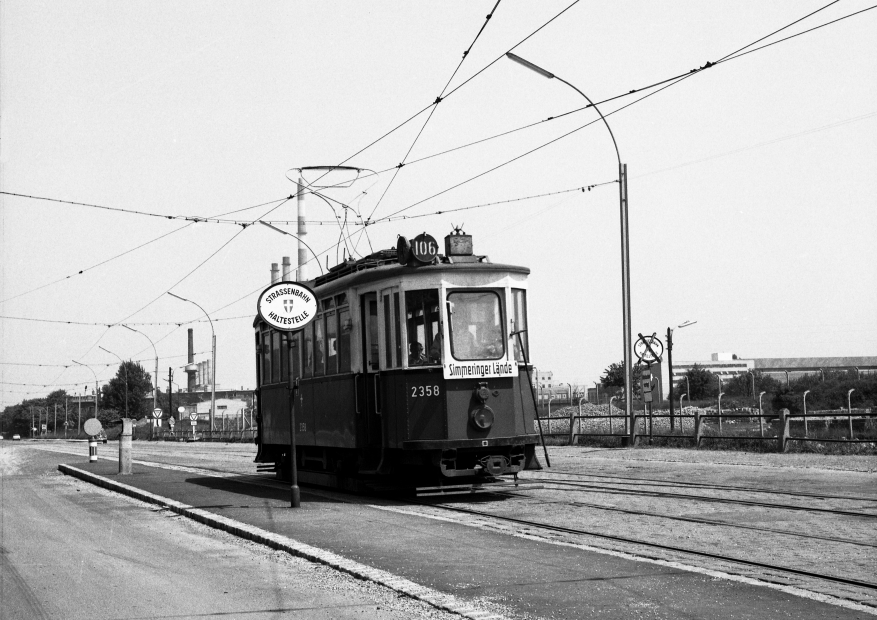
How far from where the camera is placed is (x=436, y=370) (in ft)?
43.9

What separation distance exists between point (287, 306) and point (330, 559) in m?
5.52

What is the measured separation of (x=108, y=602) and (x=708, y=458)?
16.5m

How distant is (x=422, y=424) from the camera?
13.4 metres

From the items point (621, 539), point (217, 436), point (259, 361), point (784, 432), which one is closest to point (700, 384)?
point (217, 436)

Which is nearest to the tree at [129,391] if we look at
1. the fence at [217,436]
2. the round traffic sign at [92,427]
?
the fence at [217,436]

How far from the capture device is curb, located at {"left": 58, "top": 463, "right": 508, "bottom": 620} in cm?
646

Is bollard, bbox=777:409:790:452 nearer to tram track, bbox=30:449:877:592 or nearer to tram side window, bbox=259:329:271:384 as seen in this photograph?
tram track, bbox=30:449:877:592

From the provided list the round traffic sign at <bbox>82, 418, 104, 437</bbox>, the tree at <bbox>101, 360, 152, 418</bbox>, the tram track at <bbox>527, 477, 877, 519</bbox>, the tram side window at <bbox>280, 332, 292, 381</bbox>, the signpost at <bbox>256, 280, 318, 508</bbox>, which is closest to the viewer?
the tram track at <bbox>527, 477, 877, 519</bbox>

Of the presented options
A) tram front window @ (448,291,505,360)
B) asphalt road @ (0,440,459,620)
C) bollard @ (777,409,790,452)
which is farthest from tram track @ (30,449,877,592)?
bollard @ (777,409,790,452)

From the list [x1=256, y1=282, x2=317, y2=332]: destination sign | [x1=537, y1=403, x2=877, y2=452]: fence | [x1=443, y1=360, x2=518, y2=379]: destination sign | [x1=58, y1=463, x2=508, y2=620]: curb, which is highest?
[x1=256, y1=282, x2=317, y2=332]: destination sign

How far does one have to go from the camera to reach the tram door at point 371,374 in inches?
555

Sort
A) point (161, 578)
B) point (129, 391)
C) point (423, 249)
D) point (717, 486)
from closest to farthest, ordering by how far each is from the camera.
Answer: point (161, 578) < point (423, 249) < point (717, 486) < point (129, 391)

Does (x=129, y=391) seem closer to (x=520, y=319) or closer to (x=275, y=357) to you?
(x=275, y=357)

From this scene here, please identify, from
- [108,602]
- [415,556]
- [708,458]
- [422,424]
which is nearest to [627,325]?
[708,458]
